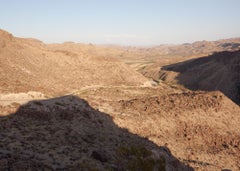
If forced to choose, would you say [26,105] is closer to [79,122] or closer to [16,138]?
[79,122]

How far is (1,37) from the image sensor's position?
6028 centimetres

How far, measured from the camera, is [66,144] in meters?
21.5

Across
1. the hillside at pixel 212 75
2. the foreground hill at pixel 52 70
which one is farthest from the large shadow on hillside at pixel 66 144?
the hillside at pixel 212 75

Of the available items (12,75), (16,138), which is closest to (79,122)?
(16,138)

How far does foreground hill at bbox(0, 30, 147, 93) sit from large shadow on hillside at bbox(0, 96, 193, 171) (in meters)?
9.94

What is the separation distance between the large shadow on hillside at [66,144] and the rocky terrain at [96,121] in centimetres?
6

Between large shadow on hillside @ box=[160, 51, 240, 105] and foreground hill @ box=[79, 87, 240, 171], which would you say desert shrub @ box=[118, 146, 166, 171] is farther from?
large shadow on hillside @ box=[160, 51, 240, 105]

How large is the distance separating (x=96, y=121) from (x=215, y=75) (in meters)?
65.1

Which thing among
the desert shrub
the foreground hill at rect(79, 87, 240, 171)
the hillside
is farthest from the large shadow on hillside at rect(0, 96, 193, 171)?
the hillside

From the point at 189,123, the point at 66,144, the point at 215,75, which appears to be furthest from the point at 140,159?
the point at 215,75

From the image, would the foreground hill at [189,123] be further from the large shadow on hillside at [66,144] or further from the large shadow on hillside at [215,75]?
the large shadow on hillside at [215,75]

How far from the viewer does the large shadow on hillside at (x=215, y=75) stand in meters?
76.5

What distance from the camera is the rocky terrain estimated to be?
19708mm

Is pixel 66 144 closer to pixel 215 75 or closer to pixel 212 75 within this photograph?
pixel 215 75
